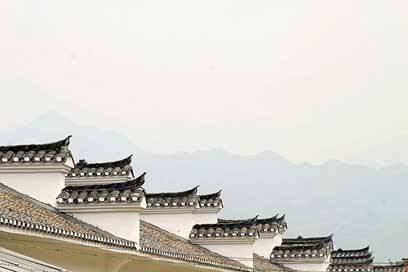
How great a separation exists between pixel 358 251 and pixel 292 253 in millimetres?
7486

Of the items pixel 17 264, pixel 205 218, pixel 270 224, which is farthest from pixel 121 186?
pixel 270 224

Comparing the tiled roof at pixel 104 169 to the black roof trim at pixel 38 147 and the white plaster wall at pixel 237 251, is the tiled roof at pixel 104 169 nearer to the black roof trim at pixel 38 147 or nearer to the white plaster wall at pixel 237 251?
the black roof trim at pixel 38 147

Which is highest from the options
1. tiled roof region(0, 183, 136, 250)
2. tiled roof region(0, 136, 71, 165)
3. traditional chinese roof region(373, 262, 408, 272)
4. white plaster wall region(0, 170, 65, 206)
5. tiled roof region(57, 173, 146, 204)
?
traditional chinese roof region(373, 262, 408, 272)

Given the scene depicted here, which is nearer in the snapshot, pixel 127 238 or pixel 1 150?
pixel 127 238

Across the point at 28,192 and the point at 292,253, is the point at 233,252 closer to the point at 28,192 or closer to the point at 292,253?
the point at 292,253

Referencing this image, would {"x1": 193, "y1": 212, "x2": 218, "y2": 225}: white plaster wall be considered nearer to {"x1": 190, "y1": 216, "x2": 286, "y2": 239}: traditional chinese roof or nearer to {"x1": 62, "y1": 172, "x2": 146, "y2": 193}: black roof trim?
{"x1": 190, "y1": 216, "x2": 286, "y2": 239}: traditional chinese roof

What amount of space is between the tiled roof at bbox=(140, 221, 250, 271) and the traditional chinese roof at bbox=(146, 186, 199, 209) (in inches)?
32.4

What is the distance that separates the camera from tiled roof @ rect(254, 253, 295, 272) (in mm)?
21519

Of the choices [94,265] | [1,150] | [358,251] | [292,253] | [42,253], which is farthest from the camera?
[358,251]

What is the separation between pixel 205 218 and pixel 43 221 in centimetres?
1151

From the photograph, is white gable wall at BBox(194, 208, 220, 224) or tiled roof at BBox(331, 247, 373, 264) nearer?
white gable wall at BBox(194, 208, 220, 224)

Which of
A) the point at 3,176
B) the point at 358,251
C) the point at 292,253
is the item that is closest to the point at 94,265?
the point at 3,176

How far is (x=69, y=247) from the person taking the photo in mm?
12055

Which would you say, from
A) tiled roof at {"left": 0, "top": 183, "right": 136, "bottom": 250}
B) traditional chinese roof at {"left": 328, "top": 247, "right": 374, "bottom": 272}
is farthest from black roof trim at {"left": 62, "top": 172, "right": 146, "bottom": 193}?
traditional chinese roof at {"left": 328, "top": 247, "right": 374, "bottom": 272}
